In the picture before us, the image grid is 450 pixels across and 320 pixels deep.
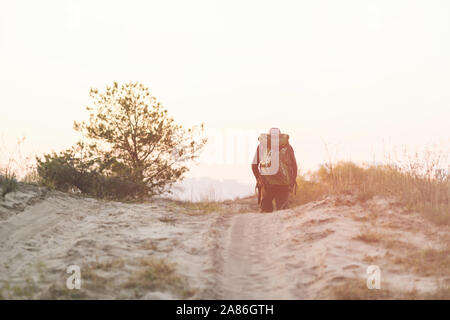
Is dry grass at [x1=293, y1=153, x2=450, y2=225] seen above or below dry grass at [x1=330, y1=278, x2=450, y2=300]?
above

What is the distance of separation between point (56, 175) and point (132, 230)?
5483mm

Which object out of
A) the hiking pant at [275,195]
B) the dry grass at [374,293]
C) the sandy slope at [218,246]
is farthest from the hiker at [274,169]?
the dry grass at [374,293]

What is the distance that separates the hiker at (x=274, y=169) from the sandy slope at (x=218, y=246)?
196 cm

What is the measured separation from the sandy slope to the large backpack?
195cm

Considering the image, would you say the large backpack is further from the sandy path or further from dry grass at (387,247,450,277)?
dry grass at (387,247,450,277)

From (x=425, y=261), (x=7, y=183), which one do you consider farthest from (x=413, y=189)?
(x=7, y=183)

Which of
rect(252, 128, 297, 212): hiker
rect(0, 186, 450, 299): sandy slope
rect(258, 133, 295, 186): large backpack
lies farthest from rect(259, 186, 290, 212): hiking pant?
rect(0, 186, 450, 299): sandy slope

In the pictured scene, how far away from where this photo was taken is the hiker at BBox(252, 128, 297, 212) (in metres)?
12.0

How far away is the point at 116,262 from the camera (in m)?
6.55

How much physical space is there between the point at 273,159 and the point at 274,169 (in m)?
0.26

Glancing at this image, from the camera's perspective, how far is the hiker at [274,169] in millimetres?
12047

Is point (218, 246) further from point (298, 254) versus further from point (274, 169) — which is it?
point (274, 169)
